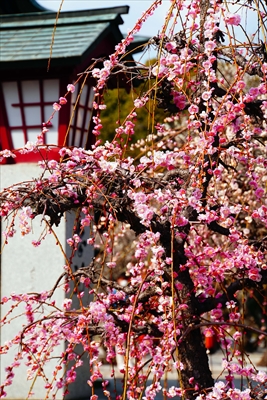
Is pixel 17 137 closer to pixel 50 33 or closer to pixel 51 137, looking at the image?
pixel 51 137

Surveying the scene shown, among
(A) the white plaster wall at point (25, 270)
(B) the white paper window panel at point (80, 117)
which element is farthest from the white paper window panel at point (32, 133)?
(B) the white paper window panel at point (80, 117)

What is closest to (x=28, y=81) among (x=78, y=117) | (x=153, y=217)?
(x=78, y=117)

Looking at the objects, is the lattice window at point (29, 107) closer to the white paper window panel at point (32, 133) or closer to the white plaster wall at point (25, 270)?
the white paper window panel at point (32, 133)

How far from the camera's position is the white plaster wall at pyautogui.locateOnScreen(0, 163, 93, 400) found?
660cm

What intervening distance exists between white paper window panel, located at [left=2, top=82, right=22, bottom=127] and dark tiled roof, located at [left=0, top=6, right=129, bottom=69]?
25cm

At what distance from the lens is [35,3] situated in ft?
31.3

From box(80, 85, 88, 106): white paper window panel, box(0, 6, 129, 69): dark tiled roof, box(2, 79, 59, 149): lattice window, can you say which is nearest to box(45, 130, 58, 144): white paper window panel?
box(2, 79, 59, 149): lattice window

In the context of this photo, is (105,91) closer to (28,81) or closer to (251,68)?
(251,68)

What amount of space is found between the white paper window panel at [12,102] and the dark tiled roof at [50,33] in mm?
252

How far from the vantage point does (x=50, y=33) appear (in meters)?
7.29

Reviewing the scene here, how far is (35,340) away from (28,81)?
12.1 feet

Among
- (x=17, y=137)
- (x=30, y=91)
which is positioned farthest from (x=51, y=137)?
(x=30, y=91)

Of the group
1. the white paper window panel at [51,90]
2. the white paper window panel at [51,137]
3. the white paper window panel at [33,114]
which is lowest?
the white paper window panel at [51,137]

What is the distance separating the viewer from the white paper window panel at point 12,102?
22.5ft
